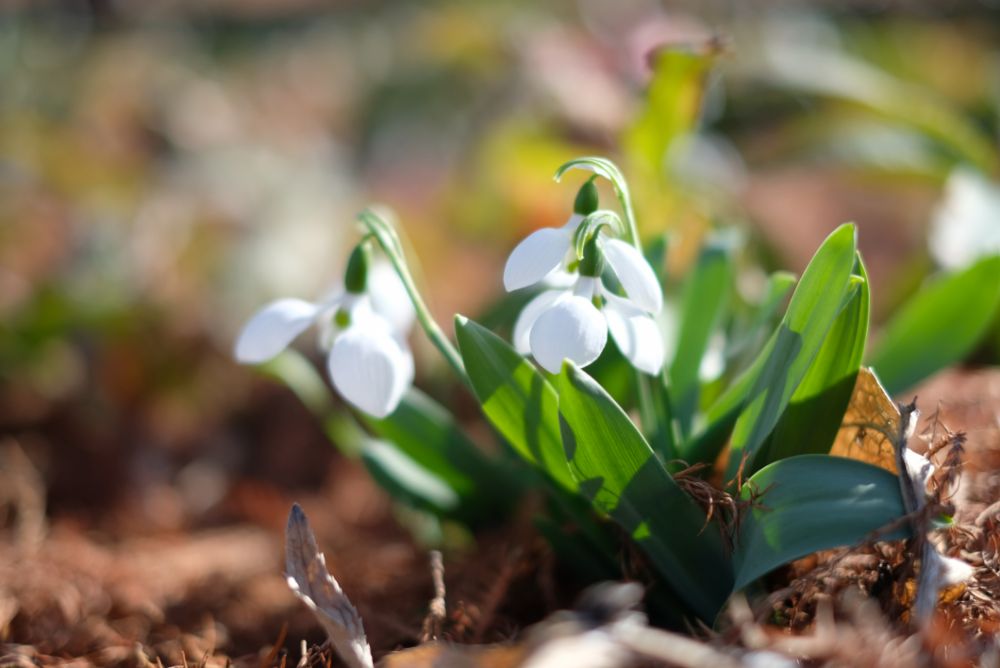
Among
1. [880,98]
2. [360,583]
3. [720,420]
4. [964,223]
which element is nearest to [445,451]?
[360,583]

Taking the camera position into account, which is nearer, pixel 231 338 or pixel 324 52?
pixel 231 338

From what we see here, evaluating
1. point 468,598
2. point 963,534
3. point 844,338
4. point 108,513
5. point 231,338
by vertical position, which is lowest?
point 108,513

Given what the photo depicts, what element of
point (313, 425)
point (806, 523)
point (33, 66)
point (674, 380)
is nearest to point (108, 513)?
point (313, 425)

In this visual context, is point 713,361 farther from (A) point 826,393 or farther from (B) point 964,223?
(B) point 964,223

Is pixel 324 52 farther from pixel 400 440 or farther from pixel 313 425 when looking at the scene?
pixel 400 440

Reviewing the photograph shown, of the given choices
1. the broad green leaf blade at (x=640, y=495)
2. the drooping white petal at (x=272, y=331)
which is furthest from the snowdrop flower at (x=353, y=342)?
the broad green leaf blade at (x=640, y=495)

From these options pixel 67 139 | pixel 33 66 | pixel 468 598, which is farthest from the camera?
pixel 33 66

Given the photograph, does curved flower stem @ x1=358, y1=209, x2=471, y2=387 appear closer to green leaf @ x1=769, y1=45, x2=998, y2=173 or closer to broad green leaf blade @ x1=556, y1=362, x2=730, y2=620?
broad green leaf blade @ x1=556, y1=362, x2=730, y2=620
